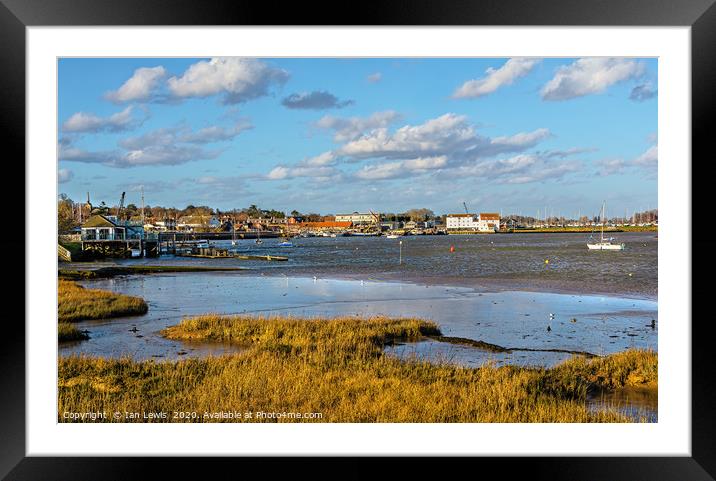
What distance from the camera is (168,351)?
6156 millimetres

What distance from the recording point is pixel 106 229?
44.2ft

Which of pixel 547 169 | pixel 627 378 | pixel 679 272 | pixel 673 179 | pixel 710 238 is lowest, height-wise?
pixel 627 378

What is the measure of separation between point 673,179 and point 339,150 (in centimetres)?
822

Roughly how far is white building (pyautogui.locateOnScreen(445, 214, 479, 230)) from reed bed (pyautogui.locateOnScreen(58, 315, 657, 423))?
812 centimetres

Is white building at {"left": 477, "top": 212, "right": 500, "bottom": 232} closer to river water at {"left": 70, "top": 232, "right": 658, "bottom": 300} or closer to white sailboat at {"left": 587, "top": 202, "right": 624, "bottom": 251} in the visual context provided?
river water at {"left": 70, "top": 232, "right": 658, "bottom": 300}

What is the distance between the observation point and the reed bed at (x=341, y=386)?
410 centimetres

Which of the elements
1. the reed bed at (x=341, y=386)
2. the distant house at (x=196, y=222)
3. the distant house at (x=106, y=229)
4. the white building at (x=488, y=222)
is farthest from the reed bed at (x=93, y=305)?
the white building at (x=488, y=222)

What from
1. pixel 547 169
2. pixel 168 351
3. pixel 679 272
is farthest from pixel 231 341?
pixel 547 169

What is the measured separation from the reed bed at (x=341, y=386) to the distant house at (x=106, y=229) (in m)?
7.78

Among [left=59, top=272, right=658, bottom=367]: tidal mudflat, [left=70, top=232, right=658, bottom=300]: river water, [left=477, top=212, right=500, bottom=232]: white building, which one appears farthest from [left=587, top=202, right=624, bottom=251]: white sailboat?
[left=59, top=272, right=658, bottom=367]: tidal mudflat

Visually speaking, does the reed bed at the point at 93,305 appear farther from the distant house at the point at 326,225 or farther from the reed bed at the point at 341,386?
the distant house at the point at 326,225

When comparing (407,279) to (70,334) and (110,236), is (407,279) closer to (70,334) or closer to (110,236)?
(110,236)
